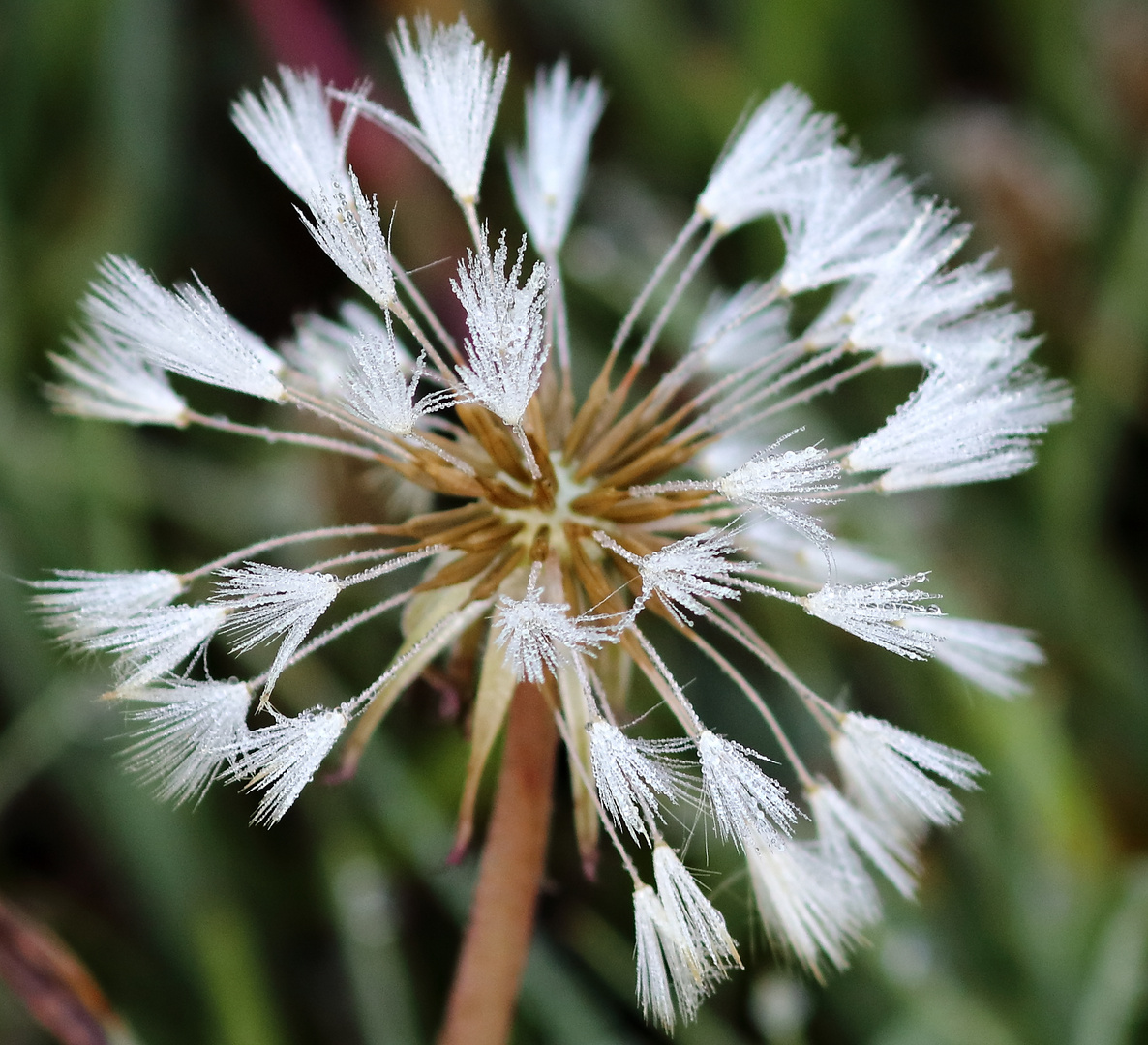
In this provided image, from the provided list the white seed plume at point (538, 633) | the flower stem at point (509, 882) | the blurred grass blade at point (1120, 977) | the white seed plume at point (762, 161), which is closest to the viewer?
the white seed plume at point (538, 633)

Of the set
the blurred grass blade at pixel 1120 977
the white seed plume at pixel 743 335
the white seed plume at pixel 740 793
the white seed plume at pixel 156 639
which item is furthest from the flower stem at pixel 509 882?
the blurred grass blade at pixel 1120 977

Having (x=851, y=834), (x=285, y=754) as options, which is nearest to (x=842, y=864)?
(x=851, y=834)

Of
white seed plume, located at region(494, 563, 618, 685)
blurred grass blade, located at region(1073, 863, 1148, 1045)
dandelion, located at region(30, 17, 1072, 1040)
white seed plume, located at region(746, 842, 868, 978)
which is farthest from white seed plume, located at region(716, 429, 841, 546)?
blurred grass blade, located at region(1073, 863, 1148, 1045)

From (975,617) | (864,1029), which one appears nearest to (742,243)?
(975,617)

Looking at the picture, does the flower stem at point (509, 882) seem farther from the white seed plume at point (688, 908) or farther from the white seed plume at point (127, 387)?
the white seed plume at point (127, 387)

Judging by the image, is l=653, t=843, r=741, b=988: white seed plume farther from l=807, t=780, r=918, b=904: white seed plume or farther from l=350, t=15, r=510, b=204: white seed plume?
l=350, t=15, r=510, b=204: white seed plume

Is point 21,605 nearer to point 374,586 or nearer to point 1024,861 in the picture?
point 374,586
